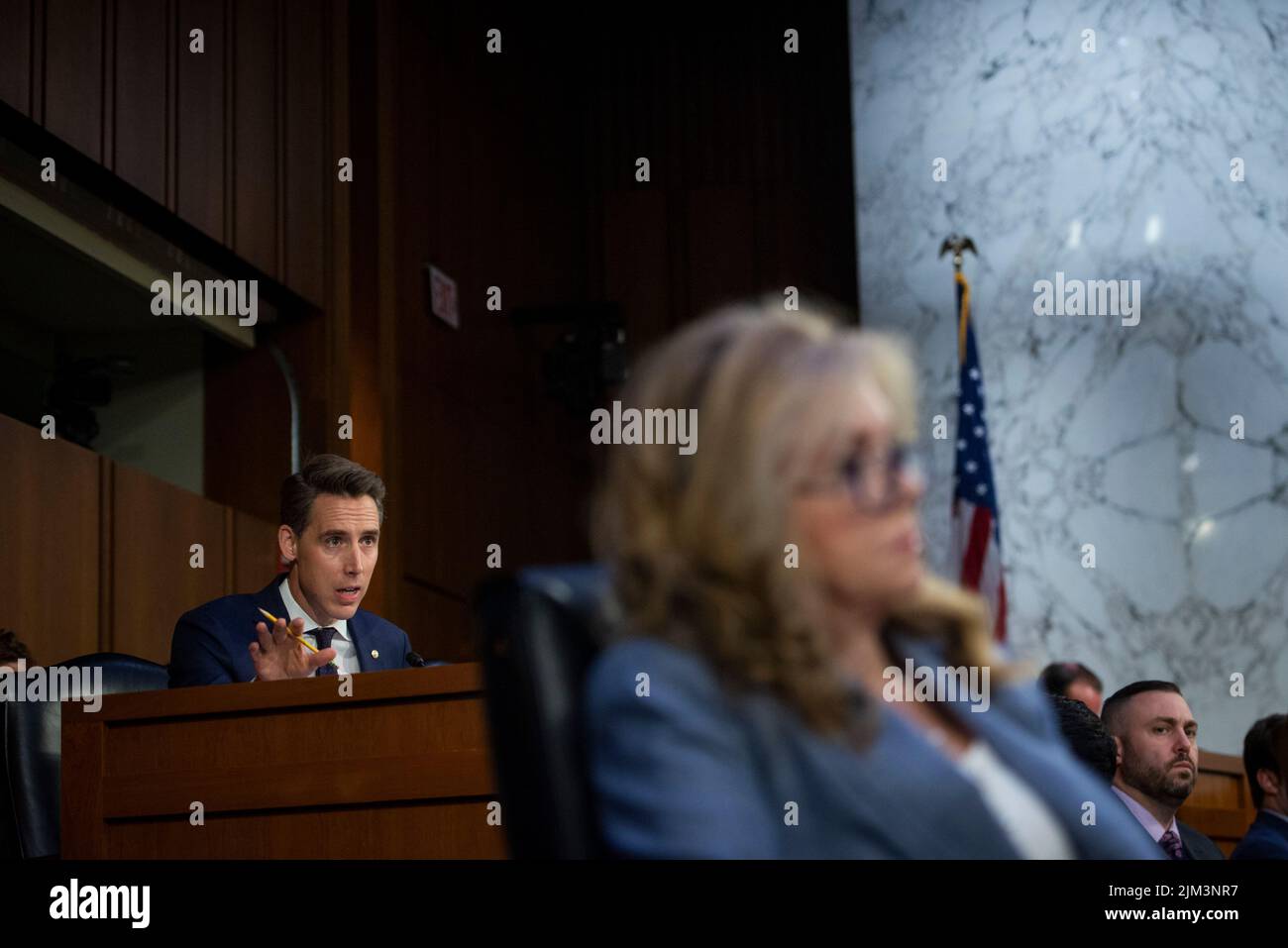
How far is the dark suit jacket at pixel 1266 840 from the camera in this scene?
326cm

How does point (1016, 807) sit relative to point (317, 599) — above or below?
below

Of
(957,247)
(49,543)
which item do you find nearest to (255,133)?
(49,543)

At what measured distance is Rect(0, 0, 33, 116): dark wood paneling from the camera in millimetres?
4746

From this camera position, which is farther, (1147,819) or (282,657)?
(1147,819)

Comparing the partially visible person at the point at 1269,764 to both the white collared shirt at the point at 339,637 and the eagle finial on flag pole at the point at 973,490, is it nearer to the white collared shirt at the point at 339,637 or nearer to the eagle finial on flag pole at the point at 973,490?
the eagle finial on flag pole at the point at 973,490

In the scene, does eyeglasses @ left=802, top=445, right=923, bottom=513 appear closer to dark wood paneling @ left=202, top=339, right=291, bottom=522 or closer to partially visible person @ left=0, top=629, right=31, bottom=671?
partially visible person @ left=0, top=629, right=31, bottom=671

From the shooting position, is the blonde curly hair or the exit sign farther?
the exit sign

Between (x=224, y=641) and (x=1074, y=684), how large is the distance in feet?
9.40

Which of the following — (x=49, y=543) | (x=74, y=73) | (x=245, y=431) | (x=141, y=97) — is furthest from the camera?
(x=245, y=431)

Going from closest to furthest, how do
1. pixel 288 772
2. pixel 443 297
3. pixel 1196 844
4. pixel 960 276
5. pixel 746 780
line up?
pixel 746 780
pixel 288 772
pixel 1196 844
pixel 960 276
pixel 443 297

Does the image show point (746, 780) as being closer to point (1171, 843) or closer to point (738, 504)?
point (738, 504)

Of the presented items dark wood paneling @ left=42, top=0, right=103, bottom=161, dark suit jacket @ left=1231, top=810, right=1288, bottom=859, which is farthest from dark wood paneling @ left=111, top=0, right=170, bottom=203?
dark suit jacket @ left=1231, top=810, right=1288, bottom=859

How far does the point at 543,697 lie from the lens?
1.09m
